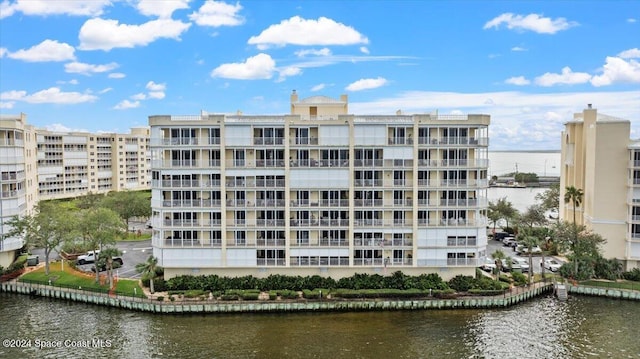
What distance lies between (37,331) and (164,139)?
22777 millimetres

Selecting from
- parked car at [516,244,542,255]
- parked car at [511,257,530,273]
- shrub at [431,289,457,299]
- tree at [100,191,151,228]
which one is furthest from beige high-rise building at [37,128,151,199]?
parked car at [511,257,530,273]

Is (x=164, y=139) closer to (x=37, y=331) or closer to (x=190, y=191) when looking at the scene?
(x=190, y=191)

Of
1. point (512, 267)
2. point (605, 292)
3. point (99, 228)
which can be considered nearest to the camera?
point (605, 292)

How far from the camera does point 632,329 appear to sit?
46.0m

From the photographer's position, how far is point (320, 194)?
57000 millimetres

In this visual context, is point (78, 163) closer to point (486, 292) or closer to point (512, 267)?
point (512, 267)

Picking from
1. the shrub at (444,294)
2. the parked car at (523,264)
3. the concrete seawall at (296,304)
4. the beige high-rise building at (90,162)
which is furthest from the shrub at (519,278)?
the beige high-rise building at (90,162)

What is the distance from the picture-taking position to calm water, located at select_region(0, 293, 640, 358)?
135 ft

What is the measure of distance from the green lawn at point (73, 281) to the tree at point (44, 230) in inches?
60.5

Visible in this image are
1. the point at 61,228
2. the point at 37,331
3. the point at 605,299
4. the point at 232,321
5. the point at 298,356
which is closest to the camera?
the point at 298,356

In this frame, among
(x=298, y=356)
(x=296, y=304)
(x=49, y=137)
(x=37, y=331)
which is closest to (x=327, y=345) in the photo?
(x=298, y=356)

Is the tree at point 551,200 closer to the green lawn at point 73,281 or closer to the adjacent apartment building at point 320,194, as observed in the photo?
the adjacent apartment building at point 320,194

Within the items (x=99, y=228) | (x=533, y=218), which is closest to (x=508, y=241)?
(x=533, y=218)

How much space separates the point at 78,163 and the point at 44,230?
7175 centimetres
